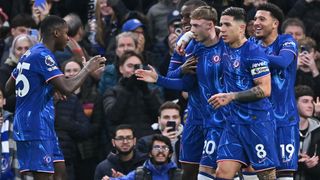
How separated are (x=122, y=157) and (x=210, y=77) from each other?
2778mm

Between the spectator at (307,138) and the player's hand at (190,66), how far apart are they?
265 cm

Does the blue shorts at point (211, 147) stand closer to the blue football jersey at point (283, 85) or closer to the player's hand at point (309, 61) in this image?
the blue football jersey at point (283, 85)

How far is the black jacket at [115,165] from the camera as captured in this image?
53.7 feet

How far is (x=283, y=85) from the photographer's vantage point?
47.7 feet

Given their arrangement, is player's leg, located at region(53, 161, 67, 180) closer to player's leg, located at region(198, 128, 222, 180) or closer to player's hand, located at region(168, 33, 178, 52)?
player's leg, located at region(198, 128, 222, 180)

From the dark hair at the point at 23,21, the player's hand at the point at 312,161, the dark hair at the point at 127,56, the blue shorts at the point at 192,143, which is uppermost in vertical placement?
the dark hair at the point at 23,21

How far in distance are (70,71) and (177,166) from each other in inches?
88.1

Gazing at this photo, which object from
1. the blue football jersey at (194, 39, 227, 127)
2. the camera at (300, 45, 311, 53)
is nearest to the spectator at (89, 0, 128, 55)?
the camera at (300, 45, 311, 53)

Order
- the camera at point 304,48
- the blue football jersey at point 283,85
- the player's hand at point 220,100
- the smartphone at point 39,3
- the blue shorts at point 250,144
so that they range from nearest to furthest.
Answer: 1. the player's hand at point 220,100
2. the blue shorts at point 250,144
3. the blue football jersey at point 283,85
4. the camera at point 304,48
5. the smartphone at point 39,3

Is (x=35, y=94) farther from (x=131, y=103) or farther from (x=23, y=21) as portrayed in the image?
(x=23, y=21)

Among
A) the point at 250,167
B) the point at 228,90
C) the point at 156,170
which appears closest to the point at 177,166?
the point at 156,170

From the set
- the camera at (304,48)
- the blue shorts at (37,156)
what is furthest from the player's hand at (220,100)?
the camera at (304,48)

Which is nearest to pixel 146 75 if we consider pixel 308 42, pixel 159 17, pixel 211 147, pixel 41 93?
pixel 211 147

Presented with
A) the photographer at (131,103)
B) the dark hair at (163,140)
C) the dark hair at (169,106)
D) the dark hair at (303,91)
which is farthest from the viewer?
the photographer at (131,103)
